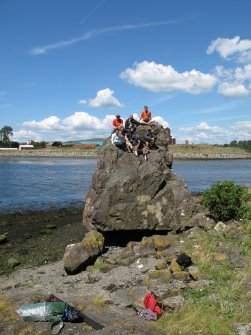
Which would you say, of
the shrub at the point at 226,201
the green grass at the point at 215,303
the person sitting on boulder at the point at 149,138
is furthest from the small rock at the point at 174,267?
the person sitting on boulder at the point at 149,138

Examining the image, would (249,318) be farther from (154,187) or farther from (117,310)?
(154,187)

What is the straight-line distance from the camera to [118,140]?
2503cm

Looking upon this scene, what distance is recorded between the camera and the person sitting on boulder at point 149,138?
84.6 ft

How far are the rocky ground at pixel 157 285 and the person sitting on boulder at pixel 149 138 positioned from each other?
733 centimetres

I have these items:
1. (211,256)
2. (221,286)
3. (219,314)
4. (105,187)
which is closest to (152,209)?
(105,187)

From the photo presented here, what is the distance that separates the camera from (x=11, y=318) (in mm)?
11664

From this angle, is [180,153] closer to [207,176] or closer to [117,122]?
[207,176]

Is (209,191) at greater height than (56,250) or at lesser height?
greater

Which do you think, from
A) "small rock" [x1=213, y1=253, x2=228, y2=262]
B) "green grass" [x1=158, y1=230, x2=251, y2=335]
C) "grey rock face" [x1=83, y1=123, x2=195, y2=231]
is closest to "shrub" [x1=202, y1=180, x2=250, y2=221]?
"grey rock face" [x1=83, y1=123, x2=195, y2=231]

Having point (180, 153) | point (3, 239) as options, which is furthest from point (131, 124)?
point (180, 153)

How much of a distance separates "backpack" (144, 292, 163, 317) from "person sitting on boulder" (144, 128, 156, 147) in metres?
14.4

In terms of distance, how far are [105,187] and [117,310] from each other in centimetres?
1059

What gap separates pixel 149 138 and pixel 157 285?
43.4 feet

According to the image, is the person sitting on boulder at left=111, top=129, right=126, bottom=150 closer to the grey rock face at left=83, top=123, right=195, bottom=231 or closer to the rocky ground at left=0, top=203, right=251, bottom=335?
the grey rock face at left=83, top=123, right=195, bottom=231
